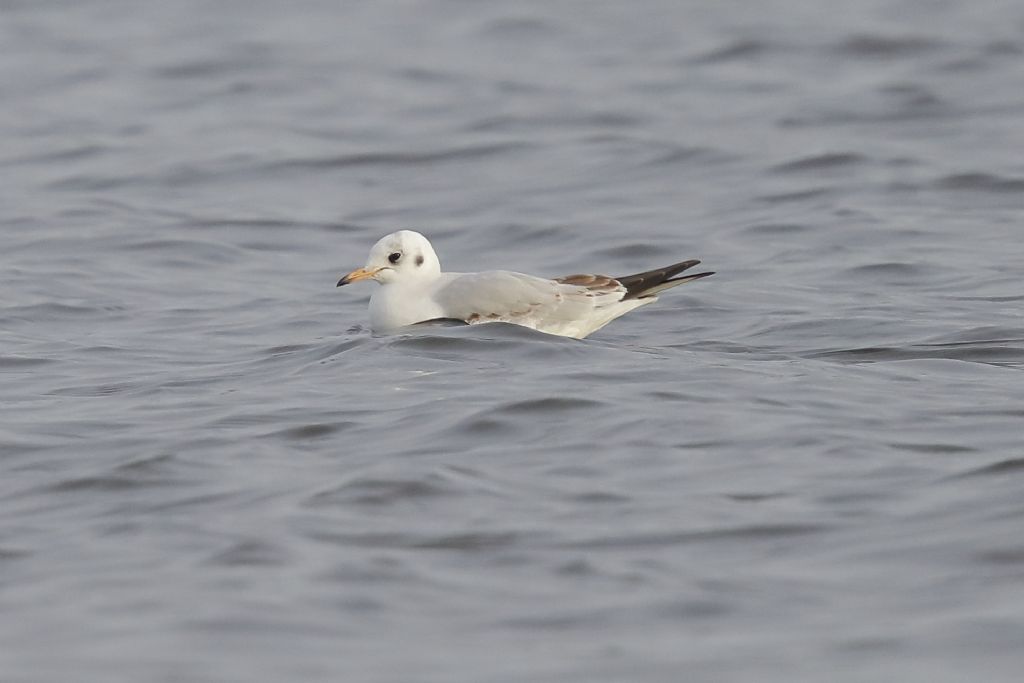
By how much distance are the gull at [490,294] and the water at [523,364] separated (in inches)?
5.9

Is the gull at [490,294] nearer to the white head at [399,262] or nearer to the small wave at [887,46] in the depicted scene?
the white head at [399,262]

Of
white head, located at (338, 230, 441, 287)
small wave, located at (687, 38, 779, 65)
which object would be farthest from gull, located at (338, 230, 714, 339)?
small wave, located at (687, 38, 779, 65)

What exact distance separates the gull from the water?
150mm

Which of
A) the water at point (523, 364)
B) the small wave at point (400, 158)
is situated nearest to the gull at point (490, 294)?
the water at point (523, 364)

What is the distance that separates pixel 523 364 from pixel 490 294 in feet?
2.19

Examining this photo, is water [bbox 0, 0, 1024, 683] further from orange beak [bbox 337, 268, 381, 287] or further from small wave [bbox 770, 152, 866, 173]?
orange beak [bbox 337, 268, 381, 287]

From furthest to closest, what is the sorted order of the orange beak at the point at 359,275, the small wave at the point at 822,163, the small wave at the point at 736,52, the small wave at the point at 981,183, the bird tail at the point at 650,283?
the small wave at the point at 736,52
the small wave at the point at 822,163
the small wave at the point at 981,183
the bird tail at the point at 650,283
the orange beak at the point at 359,275

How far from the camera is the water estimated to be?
20.8ft

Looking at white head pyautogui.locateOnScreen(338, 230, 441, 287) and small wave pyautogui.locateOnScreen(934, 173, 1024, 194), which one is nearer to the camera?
white head pyautogui.locateOnScreen(338, 230, 441, 287)

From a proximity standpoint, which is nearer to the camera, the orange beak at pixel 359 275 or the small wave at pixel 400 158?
the orange beak at pixel 359 275

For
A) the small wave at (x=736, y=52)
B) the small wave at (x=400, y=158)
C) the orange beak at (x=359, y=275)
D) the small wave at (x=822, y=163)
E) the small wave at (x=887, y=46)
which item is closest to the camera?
the orange beak at (x=359, y=275)

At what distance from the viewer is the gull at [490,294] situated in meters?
10.8

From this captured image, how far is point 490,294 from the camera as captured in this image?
35.4 feet

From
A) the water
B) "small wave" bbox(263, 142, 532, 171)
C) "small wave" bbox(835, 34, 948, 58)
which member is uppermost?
"small wave" bbox(835, 34, 948, 58)
